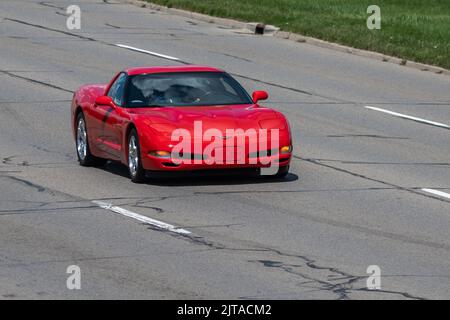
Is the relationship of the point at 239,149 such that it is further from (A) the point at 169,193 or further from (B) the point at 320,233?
(B) the point at 320,233

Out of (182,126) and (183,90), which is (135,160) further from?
(183,90)

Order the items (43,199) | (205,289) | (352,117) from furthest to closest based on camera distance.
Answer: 1. (352,117)
2. (43,199)
3. (205,289)

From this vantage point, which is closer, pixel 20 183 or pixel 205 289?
pixel 205 289

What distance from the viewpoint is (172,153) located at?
16562 millimetres

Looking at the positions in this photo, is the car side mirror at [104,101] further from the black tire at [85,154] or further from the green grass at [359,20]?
the green grass at [359,20]

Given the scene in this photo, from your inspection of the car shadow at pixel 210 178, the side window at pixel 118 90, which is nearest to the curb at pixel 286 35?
the side window at pixel 118 90

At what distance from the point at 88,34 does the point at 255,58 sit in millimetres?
5551

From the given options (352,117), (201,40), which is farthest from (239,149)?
(201,40)

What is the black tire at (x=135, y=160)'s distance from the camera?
55.2ft

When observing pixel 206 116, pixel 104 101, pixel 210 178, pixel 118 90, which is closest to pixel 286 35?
pixel 118 90

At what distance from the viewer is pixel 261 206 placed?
15.2 meters

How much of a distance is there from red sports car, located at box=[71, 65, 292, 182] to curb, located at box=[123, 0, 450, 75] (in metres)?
12.4

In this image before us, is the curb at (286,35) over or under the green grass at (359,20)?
under

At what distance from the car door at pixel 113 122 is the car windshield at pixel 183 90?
0.19 m
